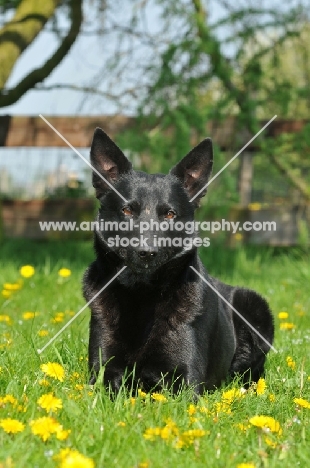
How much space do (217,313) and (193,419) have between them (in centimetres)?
103

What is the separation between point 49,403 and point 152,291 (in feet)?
3.22

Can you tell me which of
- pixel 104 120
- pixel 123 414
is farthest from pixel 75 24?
pixel 123 414

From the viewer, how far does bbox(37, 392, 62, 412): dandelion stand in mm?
2303

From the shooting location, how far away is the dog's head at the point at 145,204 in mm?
3000

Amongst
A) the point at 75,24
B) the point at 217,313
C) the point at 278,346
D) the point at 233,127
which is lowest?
the point at 278,346

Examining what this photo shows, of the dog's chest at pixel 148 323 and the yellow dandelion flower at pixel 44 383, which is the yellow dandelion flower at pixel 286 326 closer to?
the dog's chest at pixel 148 323

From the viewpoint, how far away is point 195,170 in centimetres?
337

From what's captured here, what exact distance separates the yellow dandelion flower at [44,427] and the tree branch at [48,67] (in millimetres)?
5528

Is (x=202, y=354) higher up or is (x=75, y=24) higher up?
(x=75, y=24)

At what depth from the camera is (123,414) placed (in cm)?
241

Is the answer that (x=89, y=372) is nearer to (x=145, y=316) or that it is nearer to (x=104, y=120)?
(x=145, y=316)

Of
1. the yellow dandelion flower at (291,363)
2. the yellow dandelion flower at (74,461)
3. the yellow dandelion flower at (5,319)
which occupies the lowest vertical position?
the yellow dandelion flower at (5,319)

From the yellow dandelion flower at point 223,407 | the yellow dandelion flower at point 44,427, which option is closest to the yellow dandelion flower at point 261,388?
the yellow dandelion flower at point 223,407

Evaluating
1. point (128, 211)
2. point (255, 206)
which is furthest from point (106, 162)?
point (255, 206)
